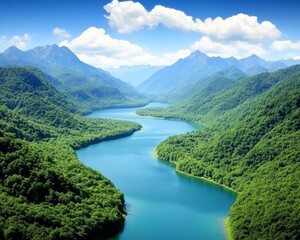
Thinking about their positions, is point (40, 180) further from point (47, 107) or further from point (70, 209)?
point (47, 107)

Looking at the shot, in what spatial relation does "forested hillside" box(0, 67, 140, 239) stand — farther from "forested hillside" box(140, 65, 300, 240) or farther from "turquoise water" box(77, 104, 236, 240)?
"forested hillside" box(140, 65, 300, 240)

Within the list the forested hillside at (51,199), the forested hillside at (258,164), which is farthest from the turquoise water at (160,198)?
the forested hillside at (51,199)

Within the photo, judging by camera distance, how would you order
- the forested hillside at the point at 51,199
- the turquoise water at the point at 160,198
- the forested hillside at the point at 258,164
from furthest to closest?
the turquoise water at the point at 160,198 → the forested hillside at the point at 258,164 → the forested hillside at the point at 51,199

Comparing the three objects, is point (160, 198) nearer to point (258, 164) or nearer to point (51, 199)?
point (258, 164)

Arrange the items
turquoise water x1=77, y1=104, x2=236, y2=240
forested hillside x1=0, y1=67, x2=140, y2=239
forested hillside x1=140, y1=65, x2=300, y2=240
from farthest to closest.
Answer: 1. turquoise water x1=77, y1=104, x2=236, y2=240
2. forested hillside x1=140, y1=65, x2=300, y2=240
3. forested hillside x1=0, y1=67, x2=140, y2=239

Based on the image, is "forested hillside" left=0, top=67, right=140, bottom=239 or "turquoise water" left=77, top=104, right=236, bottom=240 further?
"turquoise water" left=77, top=104, right=236, bottom=240

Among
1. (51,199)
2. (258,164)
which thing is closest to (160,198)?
(258,164)

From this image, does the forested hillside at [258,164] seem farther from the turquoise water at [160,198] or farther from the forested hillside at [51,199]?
the forested hillside at [51,199]

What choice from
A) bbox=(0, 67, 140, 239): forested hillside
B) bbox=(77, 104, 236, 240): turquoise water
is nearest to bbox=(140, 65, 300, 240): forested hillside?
bbox=(77, 104, 236, 240): turquoise water
